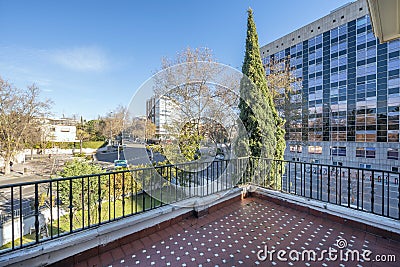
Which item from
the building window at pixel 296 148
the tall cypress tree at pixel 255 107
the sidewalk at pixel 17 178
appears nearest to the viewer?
the tall cypress tree at pixel 255 107

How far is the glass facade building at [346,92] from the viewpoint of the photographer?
14.1 metres

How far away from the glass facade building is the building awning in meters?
12.5

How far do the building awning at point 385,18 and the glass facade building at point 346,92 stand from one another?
12473 millimetres

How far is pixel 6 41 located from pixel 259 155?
A: 11.8 m

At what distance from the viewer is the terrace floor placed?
70.9 inches

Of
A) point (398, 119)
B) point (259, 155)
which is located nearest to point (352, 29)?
point (398, 119)

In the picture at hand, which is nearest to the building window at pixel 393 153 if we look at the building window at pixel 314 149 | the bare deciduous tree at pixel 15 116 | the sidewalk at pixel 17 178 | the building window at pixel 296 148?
the building window at pixel 314 149

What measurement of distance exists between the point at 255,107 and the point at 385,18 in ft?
8.90

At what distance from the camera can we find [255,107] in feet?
14.4

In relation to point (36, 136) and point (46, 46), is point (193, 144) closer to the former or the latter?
point (46, 46)

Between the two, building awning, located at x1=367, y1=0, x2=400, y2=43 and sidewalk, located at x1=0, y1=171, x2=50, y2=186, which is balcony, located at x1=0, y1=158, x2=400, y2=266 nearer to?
building awning, located at x1=367, y1=0, x2=400, y2=43

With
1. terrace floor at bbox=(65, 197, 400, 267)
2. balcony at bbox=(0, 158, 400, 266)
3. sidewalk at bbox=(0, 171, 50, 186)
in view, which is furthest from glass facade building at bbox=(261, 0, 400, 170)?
sidewalk at bbox=(0, 171, 50, 186)

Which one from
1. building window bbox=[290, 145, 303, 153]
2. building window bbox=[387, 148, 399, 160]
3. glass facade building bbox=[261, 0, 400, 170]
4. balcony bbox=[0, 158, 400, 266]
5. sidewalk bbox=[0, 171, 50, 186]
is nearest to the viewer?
balcony bbox=[0, 158, 400, 266]

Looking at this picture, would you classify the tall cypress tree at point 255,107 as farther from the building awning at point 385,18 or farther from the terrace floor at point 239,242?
the building awning at point 385,18
